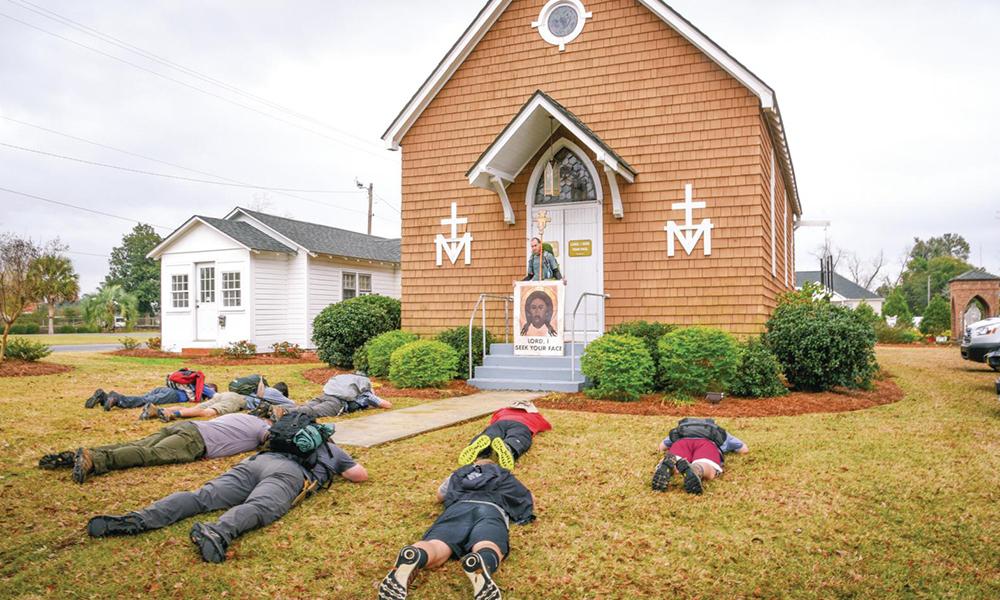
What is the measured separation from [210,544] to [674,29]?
37.7 ft

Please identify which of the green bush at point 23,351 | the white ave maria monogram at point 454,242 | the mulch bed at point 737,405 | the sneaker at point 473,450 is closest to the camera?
the sneaker at point 473,450

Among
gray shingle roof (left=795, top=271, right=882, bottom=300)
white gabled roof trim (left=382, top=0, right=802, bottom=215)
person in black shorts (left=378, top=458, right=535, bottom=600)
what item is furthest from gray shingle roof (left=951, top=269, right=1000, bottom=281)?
person in black shorts (left=378, top=458, right=535, bottom=600)

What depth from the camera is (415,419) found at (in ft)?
27.0

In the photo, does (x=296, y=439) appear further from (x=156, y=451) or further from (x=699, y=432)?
(x=699, y=432)

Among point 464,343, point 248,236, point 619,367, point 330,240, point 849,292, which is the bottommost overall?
point 619,367

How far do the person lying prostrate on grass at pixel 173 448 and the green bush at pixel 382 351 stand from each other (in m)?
5.82

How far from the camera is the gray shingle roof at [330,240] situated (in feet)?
75.3

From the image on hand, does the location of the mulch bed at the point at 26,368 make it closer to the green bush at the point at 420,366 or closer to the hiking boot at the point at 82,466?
the green bush at the point at 420,366

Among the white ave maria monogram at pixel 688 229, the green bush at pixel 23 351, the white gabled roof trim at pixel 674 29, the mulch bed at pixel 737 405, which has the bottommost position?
the mulch bed at pixel 737 405

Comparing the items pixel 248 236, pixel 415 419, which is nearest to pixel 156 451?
pixel 415 419

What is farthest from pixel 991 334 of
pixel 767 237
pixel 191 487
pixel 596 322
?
pixel 191 487

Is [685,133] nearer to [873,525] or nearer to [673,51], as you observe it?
[673,51]

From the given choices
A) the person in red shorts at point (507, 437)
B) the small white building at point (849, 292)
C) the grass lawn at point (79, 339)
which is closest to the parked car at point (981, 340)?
the person in red shorts at point (507, 437)

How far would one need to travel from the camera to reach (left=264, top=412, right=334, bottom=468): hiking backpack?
16.0 feet
